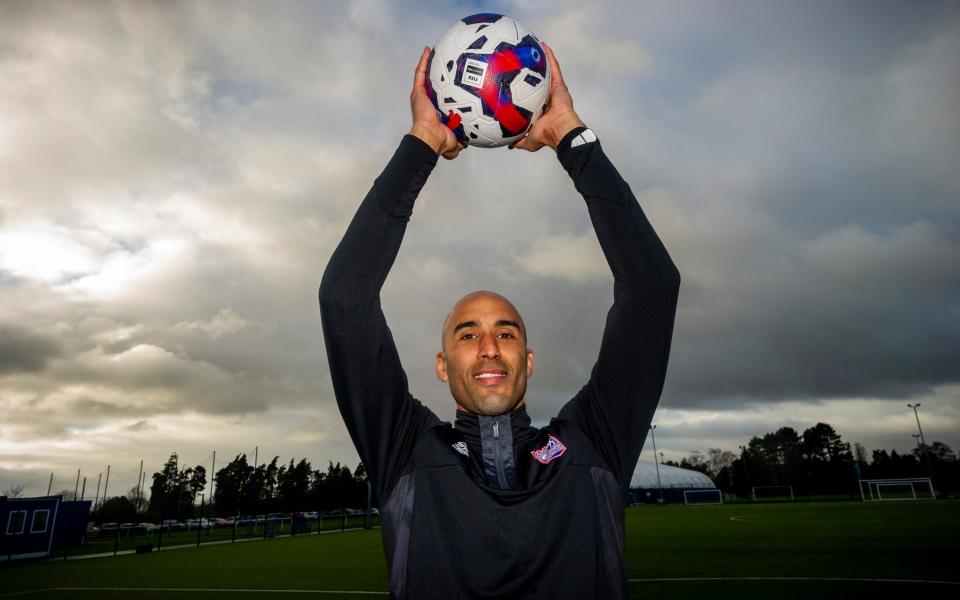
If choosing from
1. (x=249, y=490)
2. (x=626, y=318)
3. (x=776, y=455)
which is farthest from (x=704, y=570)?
(x=776, y=455)

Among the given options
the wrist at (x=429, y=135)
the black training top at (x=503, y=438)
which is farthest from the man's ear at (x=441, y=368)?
the wrist at (x=429, y=135)

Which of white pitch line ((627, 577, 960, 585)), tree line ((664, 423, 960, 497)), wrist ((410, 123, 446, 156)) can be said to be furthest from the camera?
tree line ((664, 423, 960, 497))

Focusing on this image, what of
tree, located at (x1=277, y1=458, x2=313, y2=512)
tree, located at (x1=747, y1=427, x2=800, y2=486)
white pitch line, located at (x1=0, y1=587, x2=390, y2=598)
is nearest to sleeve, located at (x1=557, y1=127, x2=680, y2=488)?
white pitch line, located at (x1=0, y1=587, x2=390, y2=598)

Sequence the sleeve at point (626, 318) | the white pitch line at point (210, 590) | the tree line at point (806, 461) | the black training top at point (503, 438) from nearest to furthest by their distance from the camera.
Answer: the black training top at point (503, 438)
the sleeve at point (626, 318)
the white pitch line at point (210, 590)
the tree line at point (806, 461)

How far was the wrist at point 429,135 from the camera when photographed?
263cm

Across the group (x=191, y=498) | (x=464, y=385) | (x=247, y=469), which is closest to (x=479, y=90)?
(x=464, y=385)

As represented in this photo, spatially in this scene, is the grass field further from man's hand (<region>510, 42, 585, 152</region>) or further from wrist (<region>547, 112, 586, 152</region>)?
wrist (<region>547, 112, 586, 152</region>)

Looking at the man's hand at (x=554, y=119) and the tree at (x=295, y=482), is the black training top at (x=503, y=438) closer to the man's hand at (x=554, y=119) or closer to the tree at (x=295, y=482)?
the man's hand at (x=554, y=119)

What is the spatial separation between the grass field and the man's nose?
7.40m

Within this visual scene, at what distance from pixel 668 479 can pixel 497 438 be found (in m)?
92.3

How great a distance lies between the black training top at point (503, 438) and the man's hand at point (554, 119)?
0.17m

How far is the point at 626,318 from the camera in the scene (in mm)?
2355

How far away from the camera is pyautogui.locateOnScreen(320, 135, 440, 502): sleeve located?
2.21m

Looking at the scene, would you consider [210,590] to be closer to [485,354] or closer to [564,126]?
[485,354]
